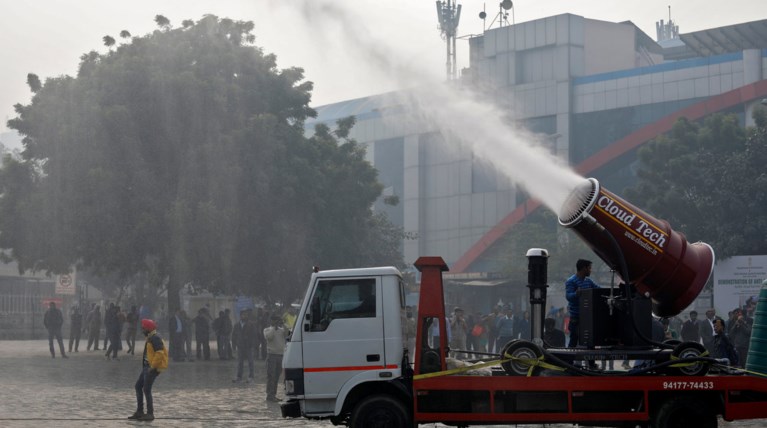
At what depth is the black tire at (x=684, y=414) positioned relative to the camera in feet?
41.2

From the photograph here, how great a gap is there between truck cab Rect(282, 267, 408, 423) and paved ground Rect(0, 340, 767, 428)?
13.3ft

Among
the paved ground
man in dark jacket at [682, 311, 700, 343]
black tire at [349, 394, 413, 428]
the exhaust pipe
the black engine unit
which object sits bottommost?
the paved ground

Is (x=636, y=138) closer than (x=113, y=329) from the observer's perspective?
No

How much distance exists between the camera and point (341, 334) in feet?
43.3

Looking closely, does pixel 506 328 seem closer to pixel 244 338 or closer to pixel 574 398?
pixel 244 338

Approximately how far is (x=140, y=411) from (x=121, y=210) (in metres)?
19.2

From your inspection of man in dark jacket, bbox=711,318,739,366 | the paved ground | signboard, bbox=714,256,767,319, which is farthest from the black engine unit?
signboard, bbox=714,256,767,319

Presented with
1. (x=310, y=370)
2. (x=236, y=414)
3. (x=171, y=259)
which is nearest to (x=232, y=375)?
(x=171, y=259)

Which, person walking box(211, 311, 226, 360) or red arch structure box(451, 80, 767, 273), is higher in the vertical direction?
red arch structure box(451, 80, 767, 273)

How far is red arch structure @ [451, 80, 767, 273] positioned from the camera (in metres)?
64.3

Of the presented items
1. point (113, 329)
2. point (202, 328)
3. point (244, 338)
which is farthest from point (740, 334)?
point (113, 329)

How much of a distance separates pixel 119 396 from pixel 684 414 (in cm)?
1338

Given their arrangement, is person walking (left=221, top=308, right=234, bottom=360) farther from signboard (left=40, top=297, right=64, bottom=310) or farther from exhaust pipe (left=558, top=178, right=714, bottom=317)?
signboard (left=40, top=297, right=64, bottom=310)

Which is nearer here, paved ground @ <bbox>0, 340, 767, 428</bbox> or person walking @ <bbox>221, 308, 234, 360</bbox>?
paved ground @ <bbox>0, 340, 767, 428</bbox>
